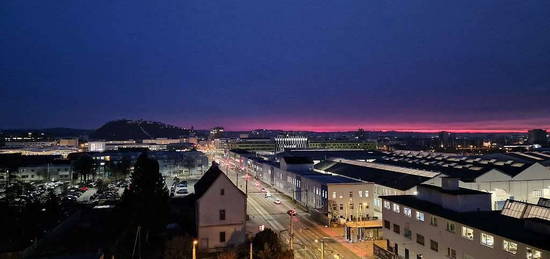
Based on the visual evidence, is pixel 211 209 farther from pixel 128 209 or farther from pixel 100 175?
pixel 100 175

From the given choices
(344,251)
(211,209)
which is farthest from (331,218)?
(211,209)

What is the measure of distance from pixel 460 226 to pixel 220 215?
16.7 meters

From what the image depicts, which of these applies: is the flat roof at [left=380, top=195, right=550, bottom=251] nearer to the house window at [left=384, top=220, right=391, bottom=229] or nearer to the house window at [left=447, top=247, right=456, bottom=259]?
the house window at [left=447, top=247, right=456, bottom=259]

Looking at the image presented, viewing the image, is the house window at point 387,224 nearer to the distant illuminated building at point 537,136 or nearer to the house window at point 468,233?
the house window at point 468,233

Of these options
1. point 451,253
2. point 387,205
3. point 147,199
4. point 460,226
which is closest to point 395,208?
point 387,205

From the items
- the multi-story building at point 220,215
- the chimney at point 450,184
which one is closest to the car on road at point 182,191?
the multi-story building at point 220,215

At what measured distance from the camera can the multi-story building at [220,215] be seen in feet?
88.4

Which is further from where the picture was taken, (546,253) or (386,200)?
(386,200)

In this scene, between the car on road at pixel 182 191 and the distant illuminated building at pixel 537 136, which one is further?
the distant illuminated building at pixel 537 136

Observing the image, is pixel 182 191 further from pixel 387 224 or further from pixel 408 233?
pixel 408 233

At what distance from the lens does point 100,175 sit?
71.2m

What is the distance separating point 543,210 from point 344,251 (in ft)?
45.2

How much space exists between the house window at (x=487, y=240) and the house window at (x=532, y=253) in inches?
79.3

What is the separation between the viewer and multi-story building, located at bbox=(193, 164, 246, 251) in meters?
26.9
